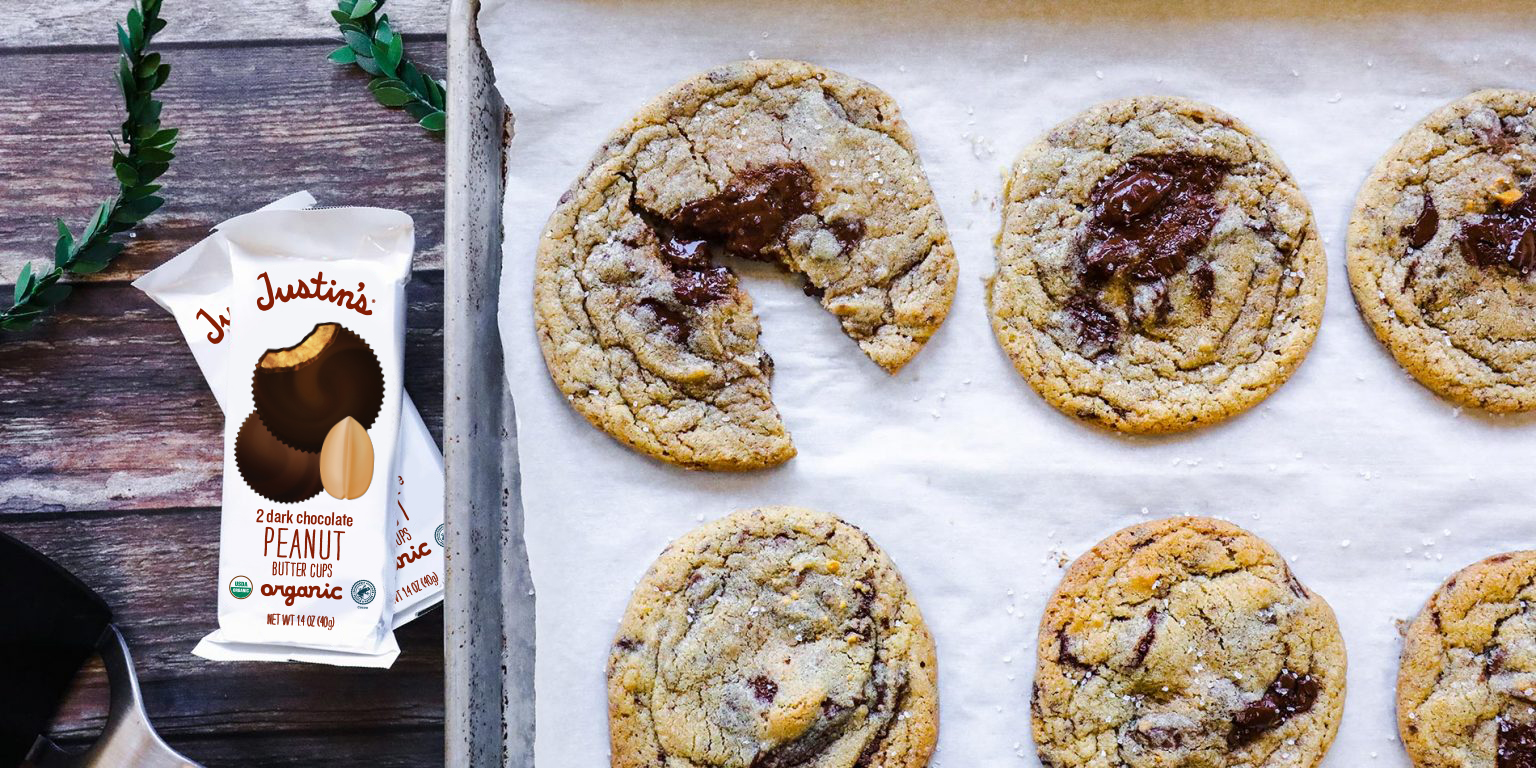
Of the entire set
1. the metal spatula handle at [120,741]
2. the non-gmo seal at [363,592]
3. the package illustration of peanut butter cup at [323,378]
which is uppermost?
the package illustration of peanut butter cup at [323,378]

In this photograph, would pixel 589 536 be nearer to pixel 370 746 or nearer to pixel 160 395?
pixel 370 746

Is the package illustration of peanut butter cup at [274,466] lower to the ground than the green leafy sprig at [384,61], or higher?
lower

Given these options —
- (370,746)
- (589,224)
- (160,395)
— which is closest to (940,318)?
(589,224)

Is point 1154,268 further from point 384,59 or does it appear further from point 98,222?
point 98,222

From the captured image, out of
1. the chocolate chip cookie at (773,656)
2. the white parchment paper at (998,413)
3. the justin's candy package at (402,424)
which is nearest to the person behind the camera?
the chocolate chip cookie at (773,656)

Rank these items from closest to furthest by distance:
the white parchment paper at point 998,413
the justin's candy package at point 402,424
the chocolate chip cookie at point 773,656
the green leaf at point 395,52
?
the chocolate chip cookie at point 773,656 < the white parchment paper at point 998,413 < the justin's candy package at point 402,424 < the green leaf at point 395,52

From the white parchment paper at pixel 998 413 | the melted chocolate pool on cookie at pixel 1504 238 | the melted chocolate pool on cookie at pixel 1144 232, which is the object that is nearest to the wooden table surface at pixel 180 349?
the white parchment paper at pixel 998 413

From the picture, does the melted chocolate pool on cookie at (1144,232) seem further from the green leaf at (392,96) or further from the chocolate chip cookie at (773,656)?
the green leaf at (392,96)
